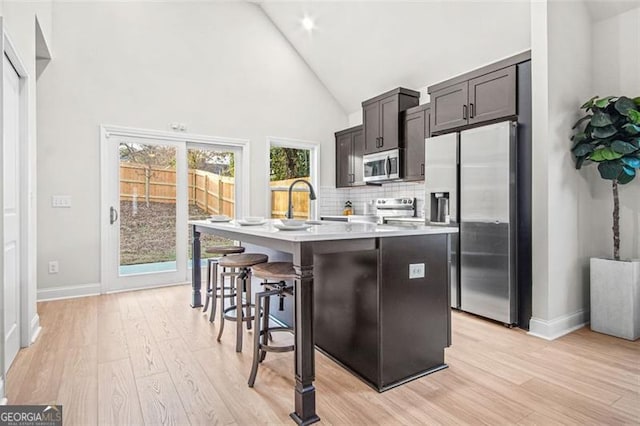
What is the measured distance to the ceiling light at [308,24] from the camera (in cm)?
520

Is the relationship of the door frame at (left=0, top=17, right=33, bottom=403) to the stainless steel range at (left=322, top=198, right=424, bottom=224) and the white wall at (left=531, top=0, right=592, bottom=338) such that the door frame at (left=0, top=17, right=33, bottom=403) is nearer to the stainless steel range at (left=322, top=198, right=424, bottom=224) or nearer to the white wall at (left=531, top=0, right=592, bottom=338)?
the stainless steel range at (left=322, top=198, right=424, bottom=224)

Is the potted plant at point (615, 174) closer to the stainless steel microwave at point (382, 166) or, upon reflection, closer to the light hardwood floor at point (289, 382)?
the light hardwood floor at point (289, 382)

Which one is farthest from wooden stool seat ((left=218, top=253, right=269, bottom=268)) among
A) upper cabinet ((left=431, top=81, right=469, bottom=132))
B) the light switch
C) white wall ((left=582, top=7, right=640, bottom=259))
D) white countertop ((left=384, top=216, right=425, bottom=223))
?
white wall ((left=582, top=7, right=640, bottom=259))

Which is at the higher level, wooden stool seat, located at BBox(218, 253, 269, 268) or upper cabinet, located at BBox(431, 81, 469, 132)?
upper cabinet, located at BBox(431, 81, 469, 132)

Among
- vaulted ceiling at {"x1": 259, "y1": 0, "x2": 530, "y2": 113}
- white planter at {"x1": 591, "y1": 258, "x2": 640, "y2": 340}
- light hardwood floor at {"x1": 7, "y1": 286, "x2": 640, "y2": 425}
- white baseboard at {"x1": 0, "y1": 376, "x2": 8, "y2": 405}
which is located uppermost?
vaulted ceiling at {"x1": 259, "y1": 0, "x2": 530, "y2": 113}

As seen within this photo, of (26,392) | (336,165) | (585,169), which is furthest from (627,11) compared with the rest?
(26,392)

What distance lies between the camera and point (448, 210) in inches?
144

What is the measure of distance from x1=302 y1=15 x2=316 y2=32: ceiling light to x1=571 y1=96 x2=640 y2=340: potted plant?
3760mm

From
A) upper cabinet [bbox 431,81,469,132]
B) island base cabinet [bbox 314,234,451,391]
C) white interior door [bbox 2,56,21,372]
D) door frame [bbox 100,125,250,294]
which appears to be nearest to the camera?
island base cabinet [bbox 314,234,451,391]

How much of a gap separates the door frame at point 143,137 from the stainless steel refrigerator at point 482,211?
110 inches

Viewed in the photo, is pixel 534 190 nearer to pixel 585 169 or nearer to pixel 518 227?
pixel 518 227

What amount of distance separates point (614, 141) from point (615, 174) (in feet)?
0.86

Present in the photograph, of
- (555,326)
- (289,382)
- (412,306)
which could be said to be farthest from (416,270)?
(555,326)

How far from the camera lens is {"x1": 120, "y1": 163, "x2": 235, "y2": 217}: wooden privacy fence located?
14.9 feet
